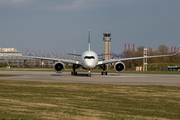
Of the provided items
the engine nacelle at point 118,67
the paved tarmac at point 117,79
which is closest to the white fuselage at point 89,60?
the paved tarmac at point 117,79

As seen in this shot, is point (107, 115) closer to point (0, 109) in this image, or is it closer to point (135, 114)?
point (135, 114)

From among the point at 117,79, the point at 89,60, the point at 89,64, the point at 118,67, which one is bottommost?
the point at 117,79

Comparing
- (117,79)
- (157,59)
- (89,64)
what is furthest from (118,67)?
(157,59)

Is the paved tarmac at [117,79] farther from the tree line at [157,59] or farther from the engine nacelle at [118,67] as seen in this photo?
the tree line at [157,59]

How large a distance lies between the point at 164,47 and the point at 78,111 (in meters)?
148

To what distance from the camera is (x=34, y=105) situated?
41.2 feet

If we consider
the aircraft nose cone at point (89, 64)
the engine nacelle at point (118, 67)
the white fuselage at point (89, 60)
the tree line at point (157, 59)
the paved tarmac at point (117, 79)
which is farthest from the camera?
the tree line at point (157, 59)

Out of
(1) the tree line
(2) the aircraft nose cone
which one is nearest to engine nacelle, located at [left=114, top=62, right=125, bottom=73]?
(2) the aircraft nose cone

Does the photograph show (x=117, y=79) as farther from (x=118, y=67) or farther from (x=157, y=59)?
(x=157, y=59)

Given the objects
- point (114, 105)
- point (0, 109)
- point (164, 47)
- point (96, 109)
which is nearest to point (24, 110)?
point (0, 109)

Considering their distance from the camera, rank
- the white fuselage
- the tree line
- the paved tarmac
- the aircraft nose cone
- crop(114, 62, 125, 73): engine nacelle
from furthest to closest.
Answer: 1. the tree line
2. crop(114, 62, 125, 73): engine nacelle
3. the white fuselage
4. the aircraft nose cone
5. the paved tarmac

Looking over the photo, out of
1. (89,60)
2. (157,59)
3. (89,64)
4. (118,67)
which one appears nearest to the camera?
(89,64)

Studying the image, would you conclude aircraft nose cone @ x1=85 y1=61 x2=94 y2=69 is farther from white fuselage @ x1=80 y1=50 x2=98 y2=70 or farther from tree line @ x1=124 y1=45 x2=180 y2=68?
tree line @ x1=124 y1=45 x2=180 y2=68

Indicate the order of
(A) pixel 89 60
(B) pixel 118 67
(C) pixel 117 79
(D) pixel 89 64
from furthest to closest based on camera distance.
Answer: (B) pixel 118 67 < (A) pixel 89 60 < (D) pixel 89 64 < (C) pixel 117 79
